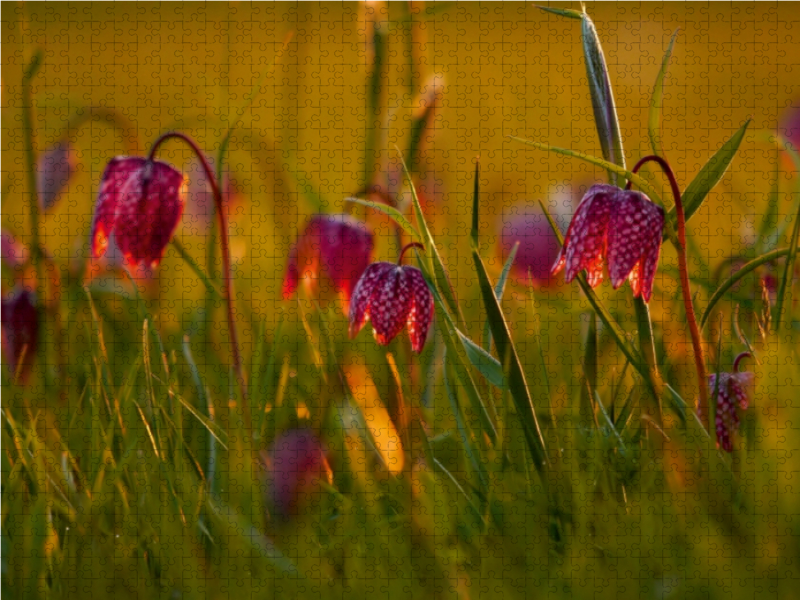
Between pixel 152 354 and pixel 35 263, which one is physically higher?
pixel 35 263

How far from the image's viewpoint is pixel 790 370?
0.76 metres

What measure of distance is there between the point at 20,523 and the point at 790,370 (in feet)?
2.32

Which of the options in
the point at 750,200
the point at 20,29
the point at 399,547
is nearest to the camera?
the point at 399,547

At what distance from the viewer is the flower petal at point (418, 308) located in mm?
1080

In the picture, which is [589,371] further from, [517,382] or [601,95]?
[601,95]

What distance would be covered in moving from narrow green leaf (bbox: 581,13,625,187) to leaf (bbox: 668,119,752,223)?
0.25ft

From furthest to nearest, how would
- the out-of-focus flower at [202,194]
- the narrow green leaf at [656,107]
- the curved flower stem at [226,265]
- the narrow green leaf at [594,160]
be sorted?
the out-of-focus flower at [202,194] < the curved flower stem at [226,265] < the narrow green leaf at [656,107] < the narrow green leaf at [594,160]

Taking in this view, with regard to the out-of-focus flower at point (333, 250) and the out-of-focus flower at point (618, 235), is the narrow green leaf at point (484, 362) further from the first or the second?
the out-of-focus flower at point (333, 250)

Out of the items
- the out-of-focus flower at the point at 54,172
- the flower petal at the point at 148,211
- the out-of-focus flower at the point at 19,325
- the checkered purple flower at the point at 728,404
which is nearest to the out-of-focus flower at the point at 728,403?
the checkered purple flower at the point at 728,404

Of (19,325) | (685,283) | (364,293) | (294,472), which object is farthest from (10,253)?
(685,283)

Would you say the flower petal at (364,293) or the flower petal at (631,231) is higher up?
the flower petal at (631,231)

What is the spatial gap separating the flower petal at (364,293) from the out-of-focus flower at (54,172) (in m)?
0.72

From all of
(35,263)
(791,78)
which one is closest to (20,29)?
(35,263)

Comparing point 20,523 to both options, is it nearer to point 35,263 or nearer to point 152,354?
point 35,263
